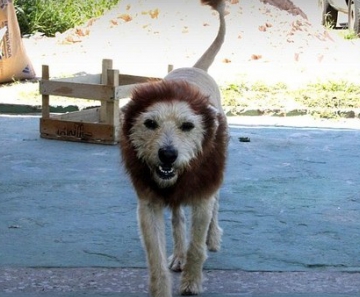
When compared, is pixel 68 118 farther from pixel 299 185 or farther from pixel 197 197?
pixel 197 197

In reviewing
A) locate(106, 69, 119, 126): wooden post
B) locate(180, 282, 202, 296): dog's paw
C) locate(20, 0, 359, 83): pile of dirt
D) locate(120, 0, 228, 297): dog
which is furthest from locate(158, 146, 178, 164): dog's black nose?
locate(20, 0, 359, 83): pile of dirt

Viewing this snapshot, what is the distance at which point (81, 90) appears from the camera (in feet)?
30.0

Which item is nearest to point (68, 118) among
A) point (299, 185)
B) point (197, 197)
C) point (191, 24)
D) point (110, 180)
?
point (110, 180)

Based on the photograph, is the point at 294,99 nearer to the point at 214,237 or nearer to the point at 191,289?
the point at 214,237

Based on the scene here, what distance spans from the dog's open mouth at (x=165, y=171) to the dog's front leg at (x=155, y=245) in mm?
266

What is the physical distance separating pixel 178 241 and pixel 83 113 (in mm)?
4811

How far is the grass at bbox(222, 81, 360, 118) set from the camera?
11.5 meters

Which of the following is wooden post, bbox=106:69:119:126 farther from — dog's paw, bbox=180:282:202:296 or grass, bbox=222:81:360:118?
dog's paw, bbox=180:282:202:296

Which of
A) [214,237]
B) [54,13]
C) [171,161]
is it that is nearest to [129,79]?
[214,237]

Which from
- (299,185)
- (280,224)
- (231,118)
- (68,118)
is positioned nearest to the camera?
(280,224)

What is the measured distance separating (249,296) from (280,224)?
1531 mm

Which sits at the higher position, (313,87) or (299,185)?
(299,185)

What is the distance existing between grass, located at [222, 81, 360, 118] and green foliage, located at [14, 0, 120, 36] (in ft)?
23.6

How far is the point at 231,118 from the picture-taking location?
11195 millimetres
